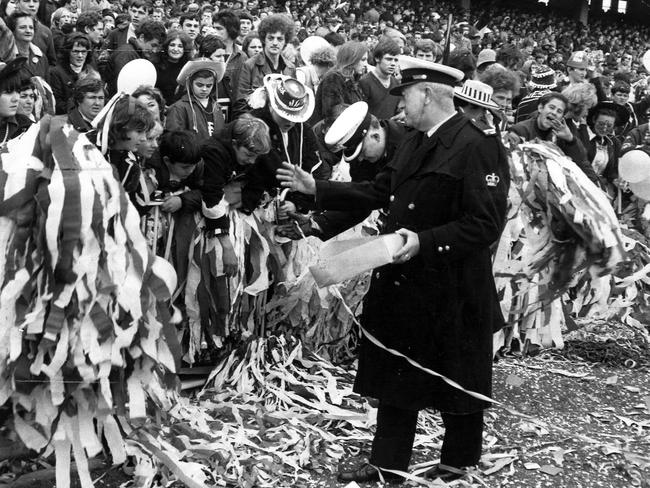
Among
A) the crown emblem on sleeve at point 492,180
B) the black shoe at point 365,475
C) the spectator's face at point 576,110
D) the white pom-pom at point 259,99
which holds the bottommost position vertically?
the black shoe at point 365,475

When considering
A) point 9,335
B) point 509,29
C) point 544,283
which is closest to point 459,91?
point 544,283

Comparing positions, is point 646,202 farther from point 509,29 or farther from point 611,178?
point 509,29

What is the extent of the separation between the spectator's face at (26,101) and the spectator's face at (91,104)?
1.09ft

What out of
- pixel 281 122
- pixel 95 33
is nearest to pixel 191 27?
pixel 95 33

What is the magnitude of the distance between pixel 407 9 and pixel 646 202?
21.1 meters

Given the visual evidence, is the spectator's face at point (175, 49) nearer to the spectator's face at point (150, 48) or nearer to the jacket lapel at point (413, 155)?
the spectator's face at point (150, 48)

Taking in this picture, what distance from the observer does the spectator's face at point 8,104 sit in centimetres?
517

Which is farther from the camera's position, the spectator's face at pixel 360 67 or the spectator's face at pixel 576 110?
the spectator's face at pixel 576 110

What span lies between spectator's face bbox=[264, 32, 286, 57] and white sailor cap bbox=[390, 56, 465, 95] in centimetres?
400

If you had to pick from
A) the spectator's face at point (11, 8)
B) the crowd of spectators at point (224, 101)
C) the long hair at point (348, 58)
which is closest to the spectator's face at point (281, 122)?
the crowd of spectators at point (224, 101)

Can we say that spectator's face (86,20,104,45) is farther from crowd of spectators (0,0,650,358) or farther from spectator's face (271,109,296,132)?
spectator's face (271,109,296,132)

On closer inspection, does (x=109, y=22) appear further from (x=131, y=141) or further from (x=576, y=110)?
(x=131, y=141)

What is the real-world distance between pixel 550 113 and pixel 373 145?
235cm

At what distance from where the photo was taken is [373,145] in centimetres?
540
